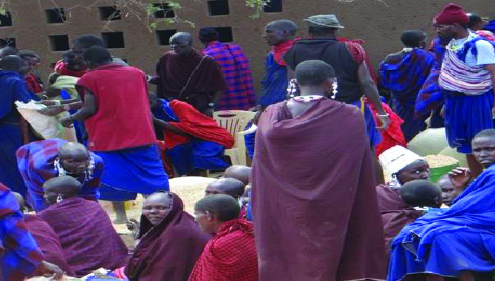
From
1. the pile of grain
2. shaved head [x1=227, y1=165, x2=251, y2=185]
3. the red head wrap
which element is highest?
the red head wrap

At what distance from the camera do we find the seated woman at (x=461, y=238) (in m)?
5.32

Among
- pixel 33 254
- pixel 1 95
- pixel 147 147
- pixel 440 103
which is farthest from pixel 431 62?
pixel 33 254

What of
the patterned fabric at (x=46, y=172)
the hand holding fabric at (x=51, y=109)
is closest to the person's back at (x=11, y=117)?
the hand holding fabric at (x=51, y=109)

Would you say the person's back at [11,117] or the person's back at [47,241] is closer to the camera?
the person's back at [47,241]

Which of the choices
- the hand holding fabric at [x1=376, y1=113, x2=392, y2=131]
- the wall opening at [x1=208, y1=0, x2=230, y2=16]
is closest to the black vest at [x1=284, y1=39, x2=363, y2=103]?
the hand holding fabric at [x1=376, y1=113, x2=392, y2=131]

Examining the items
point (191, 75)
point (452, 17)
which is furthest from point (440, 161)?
point (191, 75)

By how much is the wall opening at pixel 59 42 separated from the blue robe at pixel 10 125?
9.58 ft

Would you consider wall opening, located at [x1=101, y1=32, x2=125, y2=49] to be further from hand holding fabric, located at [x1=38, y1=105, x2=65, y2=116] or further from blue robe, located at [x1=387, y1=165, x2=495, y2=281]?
blue robe, located at [x1=387, y1=165, x2=495, y2=281]

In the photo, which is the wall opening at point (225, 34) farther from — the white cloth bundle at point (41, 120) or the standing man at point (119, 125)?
the standing man at point (119, 125)

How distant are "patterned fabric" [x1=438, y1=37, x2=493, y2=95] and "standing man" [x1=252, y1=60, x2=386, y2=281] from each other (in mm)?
2914

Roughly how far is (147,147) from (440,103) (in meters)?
2.63

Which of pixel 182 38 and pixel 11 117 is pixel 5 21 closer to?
pixel 182 38

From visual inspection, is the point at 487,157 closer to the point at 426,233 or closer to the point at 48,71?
the point at 426,233

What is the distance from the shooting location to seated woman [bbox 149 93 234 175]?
9.88 metres
